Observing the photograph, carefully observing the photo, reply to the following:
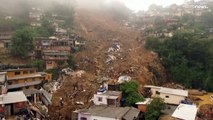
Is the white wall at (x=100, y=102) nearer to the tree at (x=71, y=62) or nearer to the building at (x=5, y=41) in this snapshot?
the tree at (x=71, y=62)

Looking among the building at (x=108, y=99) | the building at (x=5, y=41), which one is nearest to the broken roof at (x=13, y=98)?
the building at (x=108, y=99)

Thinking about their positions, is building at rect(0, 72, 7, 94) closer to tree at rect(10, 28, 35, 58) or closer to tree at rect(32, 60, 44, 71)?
tree at rect(32, 60, 44, 71)

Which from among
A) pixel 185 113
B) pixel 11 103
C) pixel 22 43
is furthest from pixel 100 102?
pixel 22 43

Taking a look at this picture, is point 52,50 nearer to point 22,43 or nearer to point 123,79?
point 22,43

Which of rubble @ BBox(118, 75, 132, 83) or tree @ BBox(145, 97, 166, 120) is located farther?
rubble @ BBox(118, 75, 132, 83)

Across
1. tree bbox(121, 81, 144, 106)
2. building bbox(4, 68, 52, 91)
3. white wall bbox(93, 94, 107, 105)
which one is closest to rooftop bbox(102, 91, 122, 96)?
white wall bbox(93, 94, 107, 105)

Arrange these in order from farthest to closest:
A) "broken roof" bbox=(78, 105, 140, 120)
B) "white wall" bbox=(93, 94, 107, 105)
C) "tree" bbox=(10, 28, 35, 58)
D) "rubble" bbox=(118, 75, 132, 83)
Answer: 1. "tree" bbox=(10, 28, 35, 58)
2. "rubble" bbox=(118, 75, 132, 83)
3. "white wall" bbox=(93, 94, 107, 105)
4. "broken roof" bbox=(78, 105, 140, 120)
